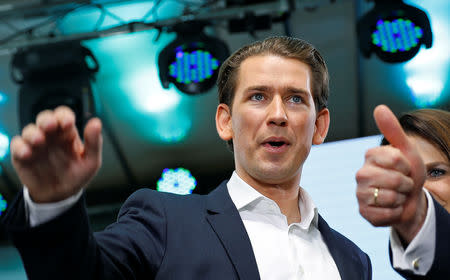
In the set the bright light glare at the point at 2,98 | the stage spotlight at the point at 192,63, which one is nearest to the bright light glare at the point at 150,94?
the bright light glare at the point at 2,98

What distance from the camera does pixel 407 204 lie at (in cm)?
109

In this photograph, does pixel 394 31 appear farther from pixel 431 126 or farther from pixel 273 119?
pixel 273 119

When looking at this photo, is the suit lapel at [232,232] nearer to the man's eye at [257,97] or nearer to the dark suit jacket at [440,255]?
the man's eye at [257,97]

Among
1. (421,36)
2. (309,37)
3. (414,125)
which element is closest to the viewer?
(414,125)

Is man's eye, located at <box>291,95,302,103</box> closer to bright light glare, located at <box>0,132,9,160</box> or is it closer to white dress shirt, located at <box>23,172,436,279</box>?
white dress shirt, located at <box>23,172,436,279</box>

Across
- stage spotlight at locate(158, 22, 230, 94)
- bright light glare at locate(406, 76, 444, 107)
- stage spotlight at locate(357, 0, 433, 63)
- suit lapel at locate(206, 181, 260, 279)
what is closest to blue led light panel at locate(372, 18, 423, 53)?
stage spotlight at locate(357, 0, 433, 63)

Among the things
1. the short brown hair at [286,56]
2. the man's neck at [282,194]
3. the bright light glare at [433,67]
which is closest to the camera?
the man's neck at [282,194]

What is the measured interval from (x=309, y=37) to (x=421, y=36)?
53.0 inches

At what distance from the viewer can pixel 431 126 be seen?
2090 mm

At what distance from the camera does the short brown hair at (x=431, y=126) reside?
205cm

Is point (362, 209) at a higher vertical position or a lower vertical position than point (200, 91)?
higher

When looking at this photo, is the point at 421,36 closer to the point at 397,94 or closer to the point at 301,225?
the point at 397,94

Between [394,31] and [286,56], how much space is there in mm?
1703

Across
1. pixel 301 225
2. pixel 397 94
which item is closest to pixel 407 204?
pixel 301 225
